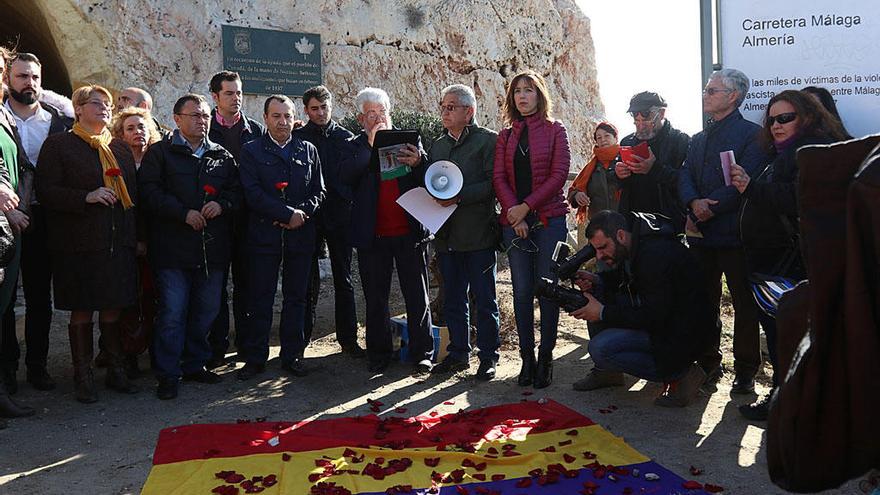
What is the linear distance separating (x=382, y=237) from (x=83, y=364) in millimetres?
2217

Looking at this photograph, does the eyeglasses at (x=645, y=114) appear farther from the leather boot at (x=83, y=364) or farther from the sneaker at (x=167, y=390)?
the leather boot at (x=83, y=364)

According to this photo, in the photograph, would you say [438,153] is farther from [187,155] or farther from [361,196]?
[187,155]

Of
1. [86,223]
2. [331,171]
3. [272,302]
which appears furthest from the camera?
[331,171]

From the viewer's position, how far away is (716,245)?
473 cm

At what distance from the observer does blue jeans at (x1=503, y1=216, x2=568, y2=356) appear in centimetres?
514

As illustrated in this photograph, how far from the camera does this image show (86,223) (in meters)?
4.82

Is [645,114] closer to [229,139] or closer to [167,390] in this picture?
[229,139]

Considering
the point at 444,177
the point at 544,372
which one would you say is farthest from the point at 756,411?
the point at 444,177

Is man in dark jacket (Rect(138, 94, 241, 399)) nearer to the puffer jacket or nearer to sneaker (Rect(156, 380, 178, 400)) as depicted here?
sneaker (Rect(156, 380, 178, 400))

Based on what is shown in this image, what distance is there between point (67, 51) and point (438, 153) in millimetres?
6493

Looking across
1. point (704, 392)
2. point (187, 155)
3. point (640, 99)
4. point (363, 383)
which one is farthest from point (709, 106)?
point (187, 155)

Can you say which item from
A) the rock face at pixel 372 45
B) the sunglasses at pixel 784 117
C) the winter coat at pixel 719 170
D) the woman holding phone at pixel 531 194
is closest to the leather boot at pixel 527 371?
the woman holding phone at pixel 531 194

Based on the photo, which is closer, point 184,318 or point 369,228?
point 184,318

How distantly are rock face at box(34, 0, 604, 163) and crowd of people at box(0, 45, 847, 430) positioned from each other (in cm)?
426
